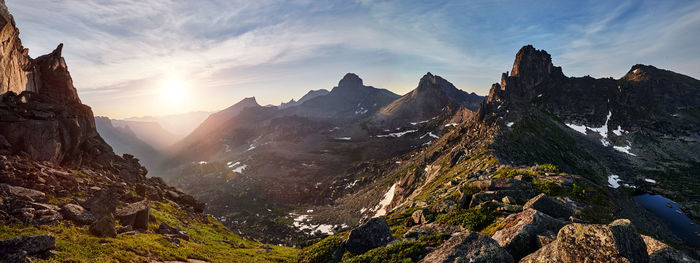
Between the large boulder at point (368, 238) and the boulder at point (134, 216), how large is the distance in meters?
25.1

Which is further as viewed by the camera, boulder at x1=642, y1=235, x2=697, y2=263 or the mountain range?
the mountain range

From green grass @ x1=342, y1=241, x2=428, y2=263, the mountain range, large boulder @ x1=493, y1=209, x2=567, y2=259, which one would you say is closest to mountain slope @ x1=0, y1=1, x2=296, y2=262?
the mountain range

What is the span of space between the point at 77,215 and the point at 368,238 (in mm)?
27234

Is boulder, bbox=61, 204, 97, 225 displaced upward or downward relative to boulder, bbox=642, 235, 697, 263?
downward

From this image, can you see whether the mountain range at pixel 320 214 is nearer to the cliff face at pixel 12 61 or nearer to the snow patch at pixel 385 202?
the cliff face at pixel 12 61

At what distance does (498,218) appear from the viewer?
22688 mm

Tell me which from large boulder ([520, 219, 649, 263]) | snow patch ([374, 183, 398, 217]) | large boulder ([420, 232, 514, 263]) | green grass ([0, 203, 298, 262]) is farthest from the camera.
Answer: snow patch ([374, 183, 398, 217])

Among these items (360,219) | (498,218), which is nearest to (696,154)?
(360,219)

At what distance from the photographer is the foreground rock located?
14.8m

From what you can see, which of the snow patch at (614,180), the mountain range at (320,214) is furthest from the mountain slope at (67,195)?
the snow patch at (614,180)

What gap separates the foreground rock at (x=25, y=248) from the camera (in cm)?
1479

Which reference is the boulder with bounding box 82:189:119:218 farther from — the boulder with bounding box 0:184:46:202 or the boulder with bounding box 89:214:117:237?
the boulder with bounding box 89:214:117:237

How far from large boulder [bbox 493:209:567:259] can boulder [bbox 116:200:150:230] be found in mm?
36361

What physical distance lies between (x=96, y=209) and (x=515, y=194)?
1766 inches
